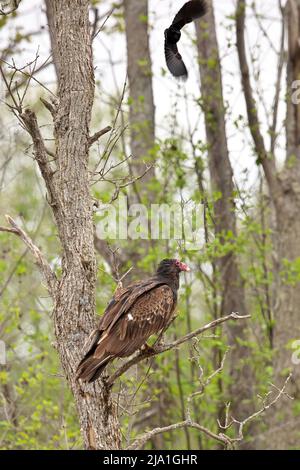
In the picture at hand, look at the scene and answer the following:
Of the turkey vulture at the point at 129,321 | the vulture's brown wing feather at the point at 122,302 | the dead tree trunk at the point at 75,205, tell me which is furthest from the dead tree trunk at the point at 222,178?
the dead tree trunk at the point at 75,205

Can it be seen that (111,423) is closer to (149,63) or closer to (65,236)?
(65,236)

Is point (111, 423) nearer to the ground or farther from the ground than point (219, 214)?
nearer to the ground

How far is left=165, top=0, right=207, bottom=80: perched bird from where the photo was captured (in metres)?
6.11

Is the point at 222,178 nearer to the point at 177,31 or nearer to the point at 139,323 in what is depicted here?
the point at 177,31

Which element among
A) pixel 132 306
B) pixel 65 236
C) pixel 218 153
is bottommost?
pixel 132 306

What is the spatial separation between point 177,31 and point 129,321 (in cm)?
220

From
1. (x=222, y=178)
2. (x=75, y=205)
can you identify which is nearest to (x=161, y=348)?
(x=75, y=205)

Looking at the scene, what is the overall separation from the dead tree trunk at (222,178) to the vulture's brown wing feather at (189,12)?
5495mm

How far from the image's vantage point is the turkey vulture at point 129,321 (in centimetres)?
490

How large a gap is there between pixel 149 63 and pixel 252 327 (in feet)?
13.6

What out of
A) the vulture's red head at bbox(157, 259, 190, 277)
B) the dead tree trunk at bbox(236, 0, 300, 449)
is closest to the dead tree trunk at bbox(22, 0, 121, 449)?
the vulture's red head at bbox(157, 259, 190, 277)

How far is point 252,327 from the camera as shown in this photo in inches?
498

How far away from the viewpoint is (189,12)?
615 cm
